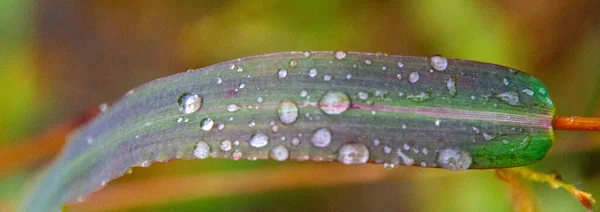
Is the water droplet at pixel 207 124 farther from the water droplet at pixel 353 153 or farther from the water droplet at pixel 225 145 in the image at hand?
the water droplet at pixel 353 153

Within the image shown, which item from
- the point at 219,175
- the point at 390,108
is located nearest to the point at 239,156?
the point at 390,108

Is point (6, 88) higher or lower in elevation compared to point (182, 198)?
higher

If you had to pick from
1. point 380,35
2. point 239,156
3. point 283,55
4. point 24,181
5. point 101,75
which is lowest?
point 239,156

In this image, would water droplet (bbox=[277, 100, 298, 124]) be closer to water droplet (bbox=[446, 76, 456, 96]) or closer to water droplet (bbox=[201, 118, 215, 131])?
water droplet (bbox=[201, 118, 215, 131])

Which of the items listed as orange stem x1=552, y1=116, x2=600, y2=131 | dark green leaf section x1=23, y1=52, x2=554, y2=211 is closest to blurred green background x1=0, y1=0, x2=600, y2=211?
orange stem x1=552, y1=116, x2=600, y2=131

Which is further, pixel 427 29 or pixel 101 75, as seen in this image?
pixel 101 75

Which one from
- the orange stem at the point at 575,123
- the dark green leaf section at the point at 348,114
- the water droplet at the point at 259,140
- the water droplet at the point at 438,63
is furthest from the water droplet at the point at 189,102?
the orange stem at the point at 575,123

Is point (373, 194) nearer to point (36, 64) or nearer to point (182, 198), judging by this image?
point (182, 198)
